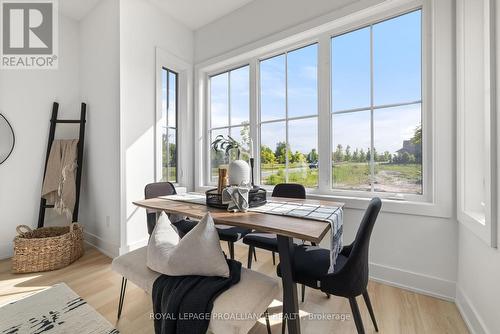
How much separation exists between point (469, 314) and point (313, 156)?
165cm

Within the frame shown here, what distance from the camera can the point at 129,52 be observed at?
2.58 meters

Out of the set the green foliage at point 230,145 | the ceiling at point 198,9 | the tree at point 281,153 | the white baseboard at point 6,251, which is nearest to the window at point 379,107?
the tree at point 281,153

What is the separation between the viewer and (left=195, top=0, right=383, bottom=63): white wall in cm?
231

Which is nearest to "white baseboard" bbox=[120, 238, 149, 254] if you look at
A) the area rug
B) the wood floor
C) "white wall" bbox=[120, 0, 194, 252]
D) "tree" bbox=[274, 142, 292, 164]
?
"white wall" bbox=[120, 0, 194, 252]

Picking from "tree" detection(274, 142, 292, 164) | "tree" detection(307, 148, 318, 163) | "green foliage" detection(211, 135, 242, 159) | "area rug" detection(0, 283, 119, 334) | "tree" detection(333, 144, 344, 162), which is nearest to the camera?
"area rug" detection(0, 283, 119, 334)

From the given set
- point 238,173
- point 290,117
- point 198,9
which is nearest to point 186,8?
point 198,9

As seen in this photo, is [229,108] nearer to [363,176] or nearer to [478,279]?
[363,176]

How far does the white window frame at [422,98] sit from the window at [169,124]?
794mm

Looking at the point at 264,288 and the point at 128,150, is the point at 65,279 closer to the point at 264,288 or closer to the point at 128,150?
the point at 128,150

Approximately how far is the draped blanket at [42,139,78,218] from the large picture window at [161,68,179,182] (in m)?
1.03

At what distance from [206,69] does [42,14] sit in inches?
78.2

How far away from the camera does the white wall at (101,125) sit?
2.56 m

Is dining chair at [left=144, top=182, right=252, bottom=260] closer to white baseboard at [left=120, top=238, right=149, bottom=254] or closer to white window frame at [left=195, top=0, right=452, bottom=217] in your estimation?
white baseboard at [left=120, top=238, right=149, bottom=254]

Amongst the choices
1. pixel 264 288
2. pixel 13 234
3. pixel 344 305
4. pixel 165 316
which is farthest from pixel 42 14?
pixel 344 305
